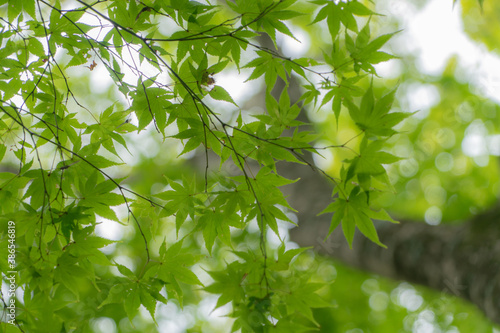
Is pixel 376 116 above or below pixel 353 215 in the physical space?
above

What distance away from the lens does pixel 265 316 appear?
1.14 metres

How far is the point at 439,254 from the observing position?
2.24 metres

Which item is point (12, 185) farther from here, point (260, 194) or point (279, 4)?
point (279, 4)

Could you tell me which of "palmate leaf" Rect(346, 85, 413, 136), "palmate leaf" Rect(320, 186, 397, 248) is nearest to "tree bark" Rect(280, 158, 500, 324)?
"palmate leaf" Rect(320, 186, 397, 248)

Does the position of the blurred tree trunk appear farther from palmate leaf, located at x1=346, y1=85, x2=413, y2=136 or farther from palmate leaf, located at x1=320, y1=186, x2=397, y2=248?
palmate leaf, located at x1=346, y1=85, x2=413, y2=136

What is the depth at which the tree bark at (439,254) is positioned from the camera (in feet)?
6.17

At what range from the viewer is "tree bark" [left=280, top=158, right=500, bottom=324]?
1.88 m

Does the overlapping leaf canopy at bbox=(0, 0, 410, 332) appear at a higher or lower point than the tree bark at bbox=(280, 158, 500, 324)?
higher

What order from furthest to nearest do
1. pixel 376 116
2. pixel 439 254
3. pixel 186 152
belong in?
pixel 439 254
pixel 186 152
pixel 376 116

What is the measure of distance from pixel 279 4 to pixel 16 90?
0.96 meters

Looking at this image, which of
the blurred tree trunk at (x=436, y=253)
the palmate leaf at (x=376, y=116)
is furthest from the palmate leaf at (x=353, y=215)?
the blurred tree trunk at (x=436, y=253)

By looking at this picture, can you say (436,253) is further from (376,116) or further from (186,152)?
(186,152)

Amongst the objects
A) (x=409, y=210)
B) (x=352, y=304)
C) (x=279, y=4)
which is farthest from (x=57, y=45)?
(x=409, y=210)

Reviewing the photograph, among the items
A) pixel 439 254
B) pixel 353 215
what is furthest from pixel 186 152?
pixel 439 254
